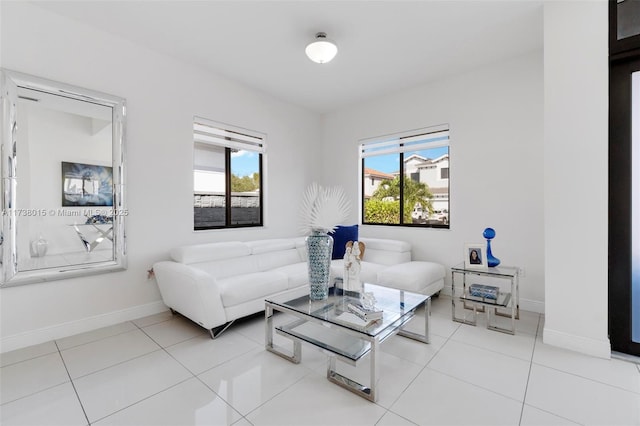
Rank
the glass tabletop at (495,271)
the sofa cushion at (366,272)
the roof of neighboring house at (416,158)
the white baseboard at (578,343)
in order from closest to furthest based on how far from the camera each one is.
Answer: the white baseboard at (578,343)
the glass tabletop at (495,271)
the sofa cushion at (366,272)
the roof of neighboring house at (416,158)

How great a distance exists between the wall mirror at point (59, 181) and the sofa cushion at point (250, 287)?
1.18 meters

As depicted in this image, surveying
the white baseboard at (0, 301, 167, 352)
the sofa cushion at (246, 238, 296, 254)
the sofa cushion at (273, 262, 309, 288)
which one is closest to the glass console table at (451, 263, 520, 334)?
the sofa cushion at (273, 262, 309, 288)

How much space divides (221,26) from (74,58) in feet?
4.41

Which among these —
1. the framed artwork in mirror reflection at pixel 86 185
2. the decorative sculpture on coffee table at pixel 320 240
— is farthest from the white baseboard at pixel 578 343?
the framed artwork in mirror reflection at pixel 86 185

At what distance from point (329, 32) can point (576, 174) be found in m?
2.44

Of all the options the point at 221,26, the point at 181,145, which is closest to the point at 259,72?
the point at 221,26

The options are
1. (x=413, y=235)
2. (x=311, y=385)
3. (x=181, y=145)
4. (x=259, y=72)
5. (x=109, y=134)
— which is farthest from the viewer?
(x=413, y=235)

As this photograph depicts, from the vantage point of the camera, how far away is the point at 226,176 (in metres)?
3.90

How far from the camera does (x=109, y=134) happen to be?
2.79 metres

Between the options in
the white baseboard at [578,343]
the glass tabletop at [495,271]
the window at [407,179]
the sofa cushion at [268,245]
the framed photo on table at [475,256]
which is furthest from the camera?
the window at [407,179]

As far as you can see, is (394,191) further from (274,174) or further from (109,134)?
(109,134)

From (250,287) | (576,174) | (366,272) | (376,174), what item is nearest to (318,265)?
(250,287)

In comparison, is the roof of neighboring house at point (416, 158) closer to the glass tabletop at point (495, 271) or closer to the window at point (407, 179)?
the window at point (407, 179)

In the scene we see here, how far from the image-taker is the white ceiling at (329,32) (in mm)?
2428
